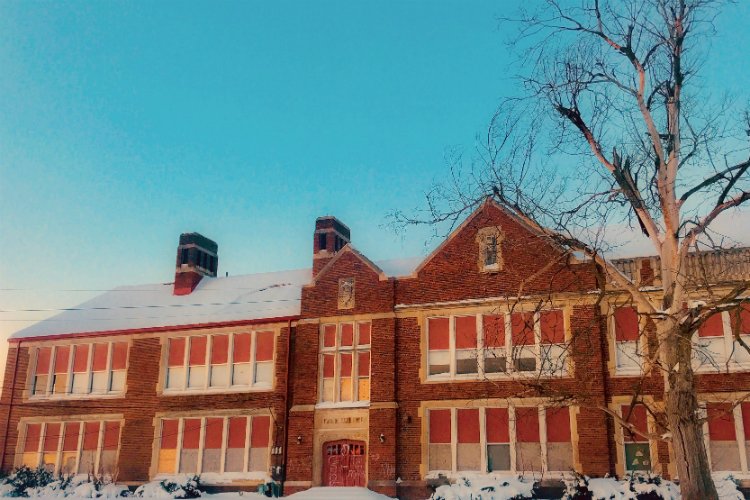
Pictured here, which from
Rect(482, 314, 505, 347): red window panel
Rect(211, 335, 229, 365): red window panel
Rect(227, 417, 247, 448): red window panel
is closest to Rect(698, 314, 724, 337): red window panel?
Rect(482, 314, 505, 347): red window panel

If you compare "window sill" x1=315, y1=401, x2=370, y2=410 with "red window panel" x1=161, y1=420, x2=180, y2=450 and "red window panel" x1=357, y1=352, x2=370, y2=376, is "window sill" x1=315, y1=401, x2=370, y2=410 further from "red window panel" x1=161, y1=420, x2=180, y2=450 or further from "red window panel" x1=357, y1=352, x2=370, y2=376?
"red window panel" x1=161, y1=420, x2=180, y2=450

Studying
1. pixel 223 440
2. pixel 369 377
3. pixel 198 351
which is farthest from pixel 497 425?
pixel 198 351

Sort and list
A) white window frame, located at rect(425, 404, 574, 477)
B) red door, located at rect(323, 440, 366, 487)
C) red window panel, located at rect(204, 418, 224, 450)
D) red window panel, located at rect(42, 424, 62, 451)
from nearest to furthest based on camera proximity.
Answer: white window frame, located at rect(425, 404, 574, 477) → red door, located at rect(323, 440, 366, 487) → red window panel, located at rect(204, 418, 224, 450) → red window panel, located at rect(42, 424, 62, 451)

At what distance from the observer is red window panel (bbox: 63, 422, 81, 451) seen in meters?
30.7

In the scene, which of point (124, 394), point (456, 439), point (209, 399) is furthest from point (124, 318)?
point (456, 439)

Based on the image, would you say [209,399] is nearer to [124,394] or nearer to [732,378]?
[124,394]

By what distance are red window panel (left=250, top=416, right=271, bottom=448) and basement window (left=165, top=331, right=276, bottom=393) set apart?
3.87 feet

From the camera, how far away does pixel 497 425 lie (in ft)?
82.0

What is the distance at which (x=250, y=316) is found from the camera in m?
30.0

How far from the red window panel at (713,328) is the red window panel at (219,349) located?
16754 mm

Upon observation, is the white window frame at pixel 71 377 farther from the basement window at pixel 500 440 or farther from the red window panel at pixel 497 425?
the red window panel at pixel 497 425

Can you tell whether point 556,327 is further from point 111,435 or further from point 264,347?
point 111,435

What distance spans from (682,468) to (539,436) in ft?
31.6

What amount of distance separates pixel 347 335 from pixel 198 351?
253 inches
